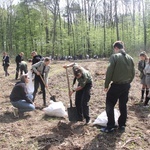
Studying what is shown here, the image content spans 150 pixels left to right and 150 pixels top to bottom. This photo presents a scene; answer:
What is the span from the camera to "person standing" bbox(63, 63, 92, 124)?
5559 mm

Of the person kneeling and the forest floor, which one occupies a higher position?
the person kneeling

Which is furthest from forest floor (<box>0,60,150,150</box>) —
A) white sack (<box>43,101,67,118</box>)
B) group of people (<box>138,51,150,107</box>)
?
group of people (<box>138,51,150,107</box>)

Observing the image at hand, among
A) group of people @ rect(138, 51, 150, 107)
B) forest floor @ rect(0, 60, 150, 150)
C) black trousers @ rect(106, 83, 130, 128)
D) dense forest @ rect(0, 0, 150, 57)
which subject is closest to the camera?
forest floor @ rect(0, 60, 150, 150)

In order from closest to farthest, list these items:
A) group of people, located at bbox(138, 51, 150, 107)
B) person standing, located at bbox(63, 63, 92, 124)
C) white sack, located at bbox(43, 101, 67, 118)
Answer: person standing, located at bbox(63, 63, 92, 124) → white sack, located at bbox(43, 101, 67, 118) → group of people, located at bbox(138, 51, 150, 107)

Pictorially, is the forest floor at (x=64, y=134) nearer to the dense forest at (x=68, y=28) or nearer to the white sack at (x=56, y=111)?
the white sack at (x=56, y=111)

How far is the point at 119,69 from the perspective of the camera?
15.8 ft

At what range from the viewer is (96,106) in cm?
782

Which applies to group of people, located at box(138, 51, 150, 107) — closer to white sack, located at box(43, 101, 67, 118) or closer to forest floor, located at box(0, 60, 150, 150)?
forest floor, located at box(0, 60, 150, 150)

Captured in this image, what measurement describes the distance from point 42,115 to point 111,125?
2.29 meters

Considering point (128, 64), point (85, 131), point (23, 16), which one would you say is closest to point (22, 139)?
point (85, 131)

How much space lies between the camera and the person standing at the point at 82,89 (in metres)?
5.56

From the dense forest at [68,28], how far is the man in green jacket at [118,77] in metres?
32.5

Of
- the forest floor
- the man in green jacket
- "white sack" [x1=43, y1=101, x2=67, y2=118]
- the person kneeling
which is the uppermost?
the man in green jacket

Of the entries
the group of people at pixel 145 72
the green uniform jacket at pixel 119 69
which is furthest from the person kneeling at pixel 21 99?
the group of people at pixel 145 72
